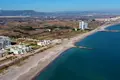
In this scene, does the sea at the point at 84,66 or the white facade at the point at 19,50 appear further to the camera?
the white facade at the point at 19,50

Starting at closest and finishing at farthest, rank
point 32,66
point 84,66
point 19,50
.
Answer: point 32,66, point 84,66, point 19,50

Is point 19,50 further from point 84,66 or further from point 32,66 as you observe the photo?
point 84,66

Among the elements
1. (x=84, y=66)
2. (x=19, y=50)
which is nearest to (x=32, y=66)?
(x=84, y=66)

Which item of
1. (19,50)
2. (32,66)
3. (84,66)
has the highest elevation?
(19,50)

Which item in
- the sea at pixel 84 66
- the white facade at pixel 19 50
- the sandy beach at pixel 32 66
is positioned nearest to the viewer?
the sandy beach at pixel 32 66

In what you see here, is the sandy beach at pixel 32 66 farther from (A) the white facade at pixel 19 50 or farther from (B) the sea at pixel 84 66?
(A) the white facade at pixel 19 50

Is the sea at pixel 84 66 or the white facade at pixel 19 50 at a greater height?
the white facade at pixel 19 50

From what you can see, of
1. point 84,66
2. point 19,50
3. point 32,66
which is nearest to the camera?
point 32,66

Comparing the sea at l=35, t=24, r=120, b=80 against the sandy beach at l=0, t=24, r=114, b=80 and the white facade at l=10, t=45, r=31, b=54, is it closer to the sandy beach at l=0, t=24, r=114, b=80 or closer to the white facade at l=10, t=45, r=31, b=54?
the sandy beach at l=0, t=24, r=114, b=80

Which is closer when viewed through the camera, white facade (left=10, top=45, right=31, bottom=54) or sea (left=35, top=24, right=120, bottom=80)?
sea (left=35, top=24, right=120, bottom=80)

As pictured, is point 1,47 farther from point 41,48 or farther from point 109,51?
point 109,51

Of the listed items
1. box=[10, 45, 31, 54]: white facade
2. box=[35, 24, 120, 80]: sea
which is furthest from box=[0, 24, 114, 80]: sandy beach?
box=[10, 45, 31, 54]: white facade

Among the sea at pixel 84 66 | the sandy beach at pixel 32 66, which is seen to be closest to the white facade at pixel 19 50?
the sandy beach at pixel 32 66
